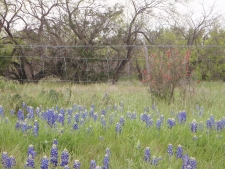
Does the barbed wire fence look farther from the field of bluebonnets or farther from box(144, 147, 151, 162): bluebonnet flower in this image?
box(144, 147, 151, 162): bluebonnet flower

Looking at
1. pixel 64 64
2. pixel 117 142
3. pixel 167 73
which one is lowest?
pixel 117 142

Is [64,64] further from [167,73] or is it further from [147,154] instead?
[147,154]

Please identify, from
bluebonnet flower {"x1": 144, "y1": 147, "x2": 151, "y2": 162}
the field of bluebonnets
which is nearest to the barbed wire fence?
the field of bluebonnets

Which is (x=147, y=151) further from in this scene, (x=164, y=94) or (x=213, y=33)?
(x=213, y=33)

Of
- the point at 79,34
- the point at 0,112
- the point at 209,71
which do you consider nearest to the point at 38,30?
the point at 79,34

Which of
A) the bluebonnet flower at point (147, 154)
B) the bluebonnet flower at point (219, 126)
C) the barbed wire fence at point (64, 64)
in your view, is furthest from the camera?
the barbed wire fence at point (64, 64)

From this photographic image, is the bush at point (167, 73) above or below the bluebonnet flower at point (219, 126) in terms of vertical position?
above

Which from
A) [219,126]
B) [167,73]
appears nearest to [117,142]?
[219,126]

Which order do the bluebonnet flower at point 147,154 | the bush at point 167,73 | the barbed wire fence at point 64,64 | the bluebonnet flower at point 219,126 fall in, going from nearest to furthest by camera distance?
the bluebonnet flower at point 147,154, the bluebonnet flower at point 219,126, the bush at point 167,73, the barbed wire fence at point 64,64

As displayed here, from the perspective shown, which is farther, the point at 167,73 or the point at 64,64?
the point at 64,64

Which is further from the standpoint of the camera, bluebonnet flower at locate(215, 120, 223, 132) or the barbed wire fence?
the barbed wire fence

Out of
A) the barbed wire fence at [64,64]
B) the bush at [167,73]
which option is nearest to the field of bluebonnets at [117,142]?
the bush at [167,73]

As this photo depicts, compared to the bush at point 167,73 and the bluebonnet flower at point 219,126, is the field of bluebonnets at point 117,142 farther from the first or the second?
the bush at point 167,73

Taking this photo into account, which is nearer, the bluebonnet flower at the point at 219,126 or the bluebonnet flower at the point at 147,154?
the bluebonnet flower at the point at 147,154
